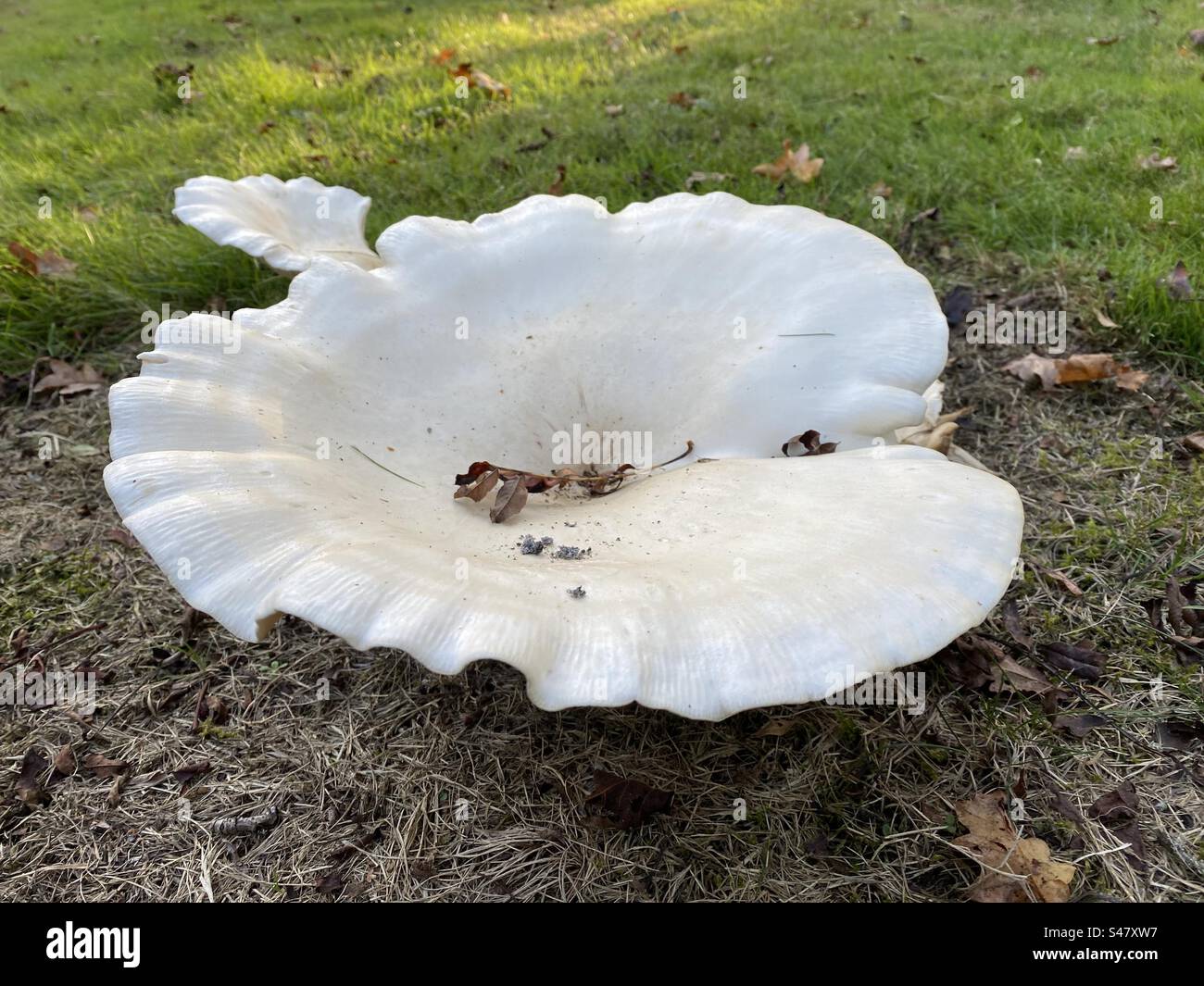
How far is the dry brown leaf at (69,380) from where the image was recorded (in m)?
3.87

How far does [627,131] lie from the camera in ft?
18.9

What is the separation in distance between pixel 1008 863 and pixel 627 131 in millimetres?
5260

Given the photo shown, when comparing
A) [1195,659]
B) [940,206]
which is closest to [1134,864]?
[1195,659]

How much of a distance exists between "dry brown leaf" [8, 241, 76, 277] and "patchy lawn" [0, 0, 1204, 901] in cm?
6

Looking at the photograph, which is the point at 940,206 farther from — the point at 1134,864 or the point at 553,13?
the point at 553,13

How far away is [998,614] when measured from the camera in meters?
2.61

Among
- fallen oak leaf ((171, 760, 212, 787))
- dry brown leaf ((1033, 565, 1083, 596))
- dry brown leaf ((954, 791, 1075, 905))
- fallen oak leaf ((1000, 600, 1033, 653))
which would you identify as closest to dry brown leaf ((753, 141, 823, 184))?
dry brown leaf ((1033, 565, 1083, 596))

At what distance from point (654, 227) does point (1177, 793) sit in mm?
2290

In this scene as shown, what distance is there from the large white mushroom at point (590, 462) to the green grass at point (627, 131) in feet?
6.72

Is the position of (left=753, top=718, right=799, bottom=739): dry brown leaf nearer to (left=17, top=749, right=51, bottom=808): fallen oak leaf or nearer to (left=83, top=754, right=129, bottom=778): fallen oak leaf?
(left=83, top=754, right=129, bottom=778): fallen oak leaf

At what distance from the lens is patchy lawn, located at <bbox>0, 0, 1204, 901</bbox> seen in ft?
6.77

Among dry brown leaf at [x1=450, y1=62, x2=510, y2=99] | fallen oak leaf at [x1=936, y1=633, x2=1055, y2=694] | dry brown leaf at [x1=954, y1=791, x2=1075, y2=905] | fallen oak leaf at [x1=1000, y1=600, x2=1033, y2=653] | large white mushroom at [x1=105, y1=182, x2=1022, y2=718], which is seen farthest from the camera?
dry brown leaf at [x1=450, y1=62, x2=510, y2=99]

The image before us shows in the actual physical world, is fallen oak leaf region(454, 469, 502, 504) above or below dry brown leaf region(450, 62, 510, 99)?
below

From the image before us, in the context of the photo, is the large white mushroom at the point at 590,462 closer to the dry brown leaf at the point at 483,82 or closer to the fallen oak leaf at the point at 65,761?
the fallen oak leaf at the point at 65,761
